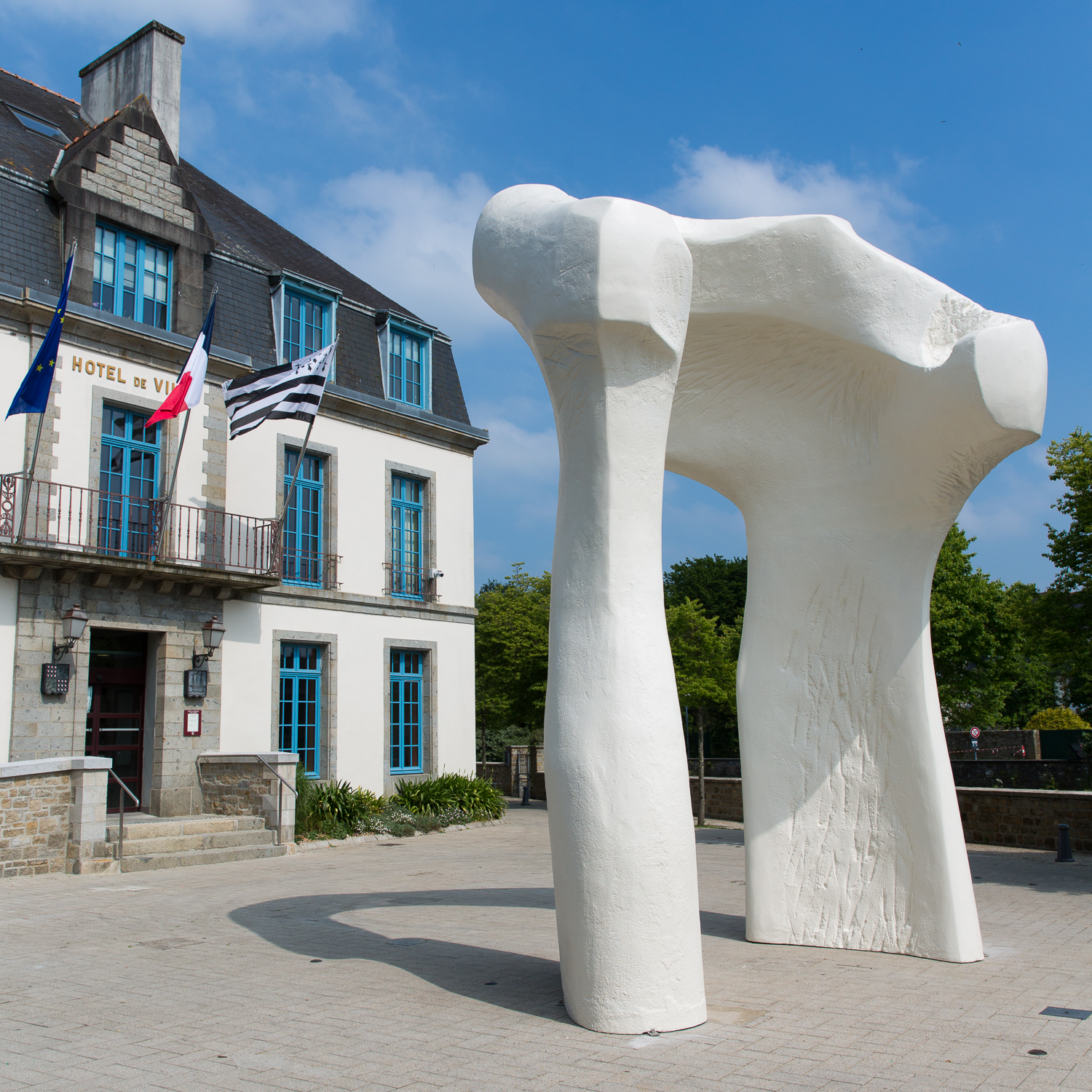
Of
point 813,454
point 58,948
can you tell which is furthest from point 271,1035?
point 813,454

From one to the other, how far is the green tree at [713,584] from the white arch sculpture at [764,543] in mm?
33255

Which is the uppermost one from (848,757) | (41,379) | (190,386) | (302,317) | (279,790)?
(302,317)

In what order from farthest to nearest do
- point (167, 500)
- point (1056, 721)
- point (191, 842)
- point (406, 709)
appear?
point (1056, 721) < point (406, 709) < point (167, 500) < point (191, 842)

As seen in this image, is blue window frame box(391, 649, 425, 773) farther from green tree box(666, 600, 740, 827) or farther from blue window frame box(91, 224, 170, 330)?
blue window frame box(91, 224, 170, 330)

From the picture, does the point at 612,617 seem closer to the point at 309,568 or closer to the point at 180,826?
the point at 180,826

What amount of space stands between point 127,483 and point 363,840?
647cm

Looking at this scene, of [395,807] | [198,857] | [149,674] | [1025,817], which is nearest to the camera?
[198,857]

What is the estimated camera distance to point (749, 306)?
662cm

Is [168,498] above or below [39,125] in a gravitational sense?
below

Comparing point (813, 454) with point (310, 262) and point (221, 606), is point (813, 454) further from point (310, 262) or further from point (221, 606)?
point (310, 262)

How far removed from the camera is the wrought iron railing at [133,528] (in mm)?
13523

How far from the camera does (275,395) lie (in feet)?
47.9

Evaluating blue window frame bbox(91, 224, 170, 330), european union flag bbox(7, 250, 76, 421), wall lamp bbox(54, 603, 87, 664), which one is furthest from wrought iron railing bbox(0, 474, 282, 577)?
blue window frame bbox(91, 224, 170, 330)

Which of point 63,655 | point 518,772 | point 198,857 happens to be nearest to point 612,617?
point 198,857
